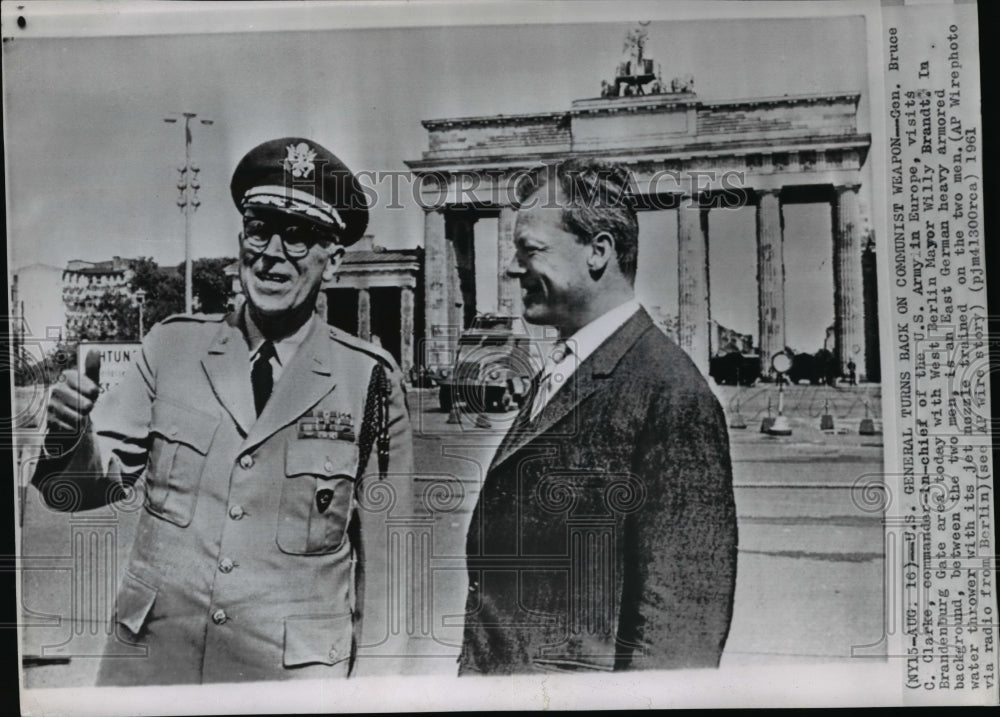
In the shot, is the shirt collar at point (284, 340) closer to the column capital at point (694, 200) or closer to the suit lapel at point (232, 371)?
the suit lapel at point (232, 371)

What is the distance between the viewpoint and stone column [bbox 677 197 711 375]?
10.7ft

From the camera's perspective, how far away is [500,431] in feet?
10.7

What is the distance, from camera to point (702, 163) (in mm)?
3303

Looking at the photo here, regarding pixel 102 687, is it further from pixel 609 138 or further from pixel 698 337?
pixel 609 138

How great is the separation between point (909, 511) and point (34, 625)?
370cm

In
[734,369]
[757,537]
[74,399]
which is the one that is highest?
[734,369]

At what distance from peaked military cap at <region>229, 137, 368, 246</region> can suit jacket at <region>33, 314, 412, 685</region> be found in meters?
0.46

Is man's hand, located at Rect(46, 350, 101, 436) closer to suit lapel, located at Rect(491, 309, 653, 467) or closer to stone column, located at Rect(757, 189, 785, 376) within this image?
suit lapel, located at Rect(491, 309, 653, 467)

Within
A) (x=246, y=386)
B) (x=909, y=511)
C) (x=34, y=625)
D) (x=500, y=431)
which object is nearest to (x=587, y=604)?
(x=500, y=431)

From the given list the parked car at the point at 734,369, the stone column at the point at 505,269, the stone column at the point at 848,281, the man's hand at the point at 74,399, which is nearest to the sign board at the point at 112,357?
the man's hand at the point at 74,399

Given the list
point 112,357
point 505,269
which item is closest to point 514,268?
point 505,269

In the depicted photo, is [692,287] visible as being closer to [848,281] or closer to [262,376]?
[848,281]

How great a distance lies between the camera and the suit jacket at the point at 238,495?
3.19 metres

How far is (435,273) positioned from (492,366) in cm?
46
